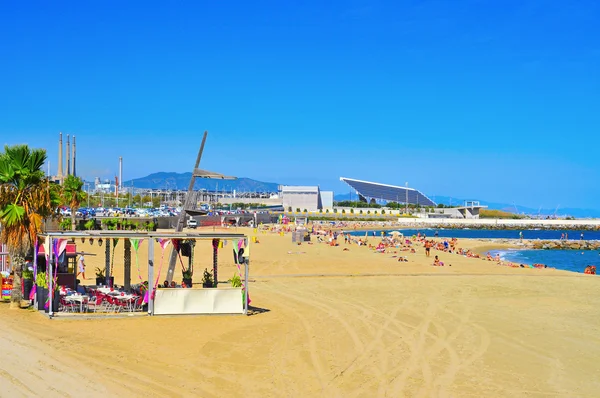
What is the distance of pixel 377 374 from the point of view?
376 inches

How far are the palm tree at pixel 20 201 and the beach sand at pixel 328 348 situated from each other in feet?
4.44

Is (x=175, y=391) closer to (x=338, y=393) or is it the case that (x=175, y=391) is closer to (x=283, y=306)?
(x=338, y=393)

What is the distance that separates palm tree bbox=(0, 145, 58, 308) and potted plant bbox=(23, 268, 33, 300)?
17 centimetres

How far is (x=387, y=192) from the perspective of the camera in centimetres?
15562

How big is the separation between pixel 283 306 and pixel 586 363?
7.60 m

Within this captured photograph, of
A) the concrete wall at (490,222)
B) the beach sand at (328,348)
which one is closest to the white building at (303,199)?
the concrete wall at (490,222)

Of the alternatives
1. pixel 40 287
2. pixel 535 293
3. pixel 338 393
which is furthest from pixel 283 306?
pixel 535 293

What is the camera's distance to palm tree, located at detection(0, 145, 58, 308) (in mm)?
14445

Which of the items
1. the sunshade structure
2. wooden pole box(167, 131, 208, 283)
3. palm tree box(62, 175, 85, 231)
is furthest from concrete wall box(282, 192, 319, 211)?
the sunshade structure

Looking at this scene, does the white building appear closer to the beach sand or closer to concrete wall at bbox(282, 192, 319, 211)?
concrete wall at bbox(282, 192, 319, 211)

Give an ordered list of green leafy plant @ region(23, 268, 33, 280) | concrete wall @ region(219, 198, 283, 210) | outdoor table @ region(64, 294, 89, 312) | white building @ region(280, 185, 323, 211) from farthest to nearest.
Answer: concrete wall @ region(219, 198, 283, 210)
white building @ region(280, 185, 323, 211)
green leafy plant @ region(23, 268, 33, 280)
outdoor table @ region(64, 294, 89, 312)

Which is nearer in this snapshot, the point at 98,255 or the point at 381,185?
the point at 98,255

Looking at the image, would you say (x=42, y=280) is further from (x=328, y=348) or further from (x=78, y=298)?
(x=328, y=348)

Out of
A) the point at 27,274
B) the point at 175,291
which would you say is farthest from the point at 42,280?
the point at 175,291
